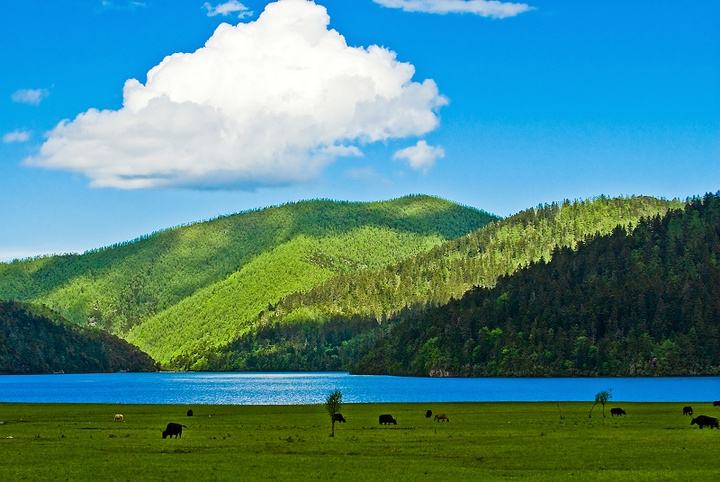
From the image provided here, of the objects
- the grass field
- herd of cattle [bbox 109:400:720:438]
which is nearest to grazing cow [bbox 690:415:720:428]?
herd of cattle [bbox 109:400:720:438]

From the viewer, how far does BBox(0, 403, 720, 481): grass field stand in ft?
188

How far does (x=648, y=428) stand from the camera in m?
89.7

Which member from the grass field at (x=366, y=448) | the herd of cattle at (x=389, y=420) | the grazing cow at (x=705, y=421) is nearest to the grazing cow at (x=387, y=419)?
the herd of cattle at (x=389, y=420)

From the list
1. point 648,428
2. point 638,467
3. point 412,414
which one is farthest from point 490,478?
point 412,414

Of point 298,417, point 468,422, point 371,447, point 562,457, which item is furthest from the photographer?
point 298,417

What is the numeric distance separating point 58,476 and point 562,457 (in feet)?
97.0

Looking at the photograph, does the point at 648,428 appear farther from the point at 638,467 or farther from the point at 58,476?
the point at 58,476

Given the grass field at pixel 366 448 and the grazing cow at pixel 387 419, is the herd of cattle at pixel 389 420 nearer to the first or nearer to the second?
the grazing cow at pixel 387 419

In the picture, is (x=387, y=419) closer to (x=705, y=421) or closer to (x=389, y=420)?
(x=389, y=420)

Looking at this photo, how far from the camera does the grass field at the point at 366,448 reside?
188ft

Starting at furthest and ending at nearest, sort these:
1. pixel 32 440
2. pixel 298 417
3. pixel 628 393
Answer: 1. pixel 628 393
2. pixel 298 417
3. pixel 32 440

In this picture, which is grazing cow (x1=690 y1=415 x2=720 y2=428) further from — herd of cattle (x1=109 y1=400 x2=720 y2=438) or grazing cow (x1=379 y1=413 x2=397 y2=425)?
grazing cow (x1=379 y1=413 x2=397 y2=425)

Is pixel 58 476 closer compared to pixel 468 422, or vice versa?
pixel 58 476

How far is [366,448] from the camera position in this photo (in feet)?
238
